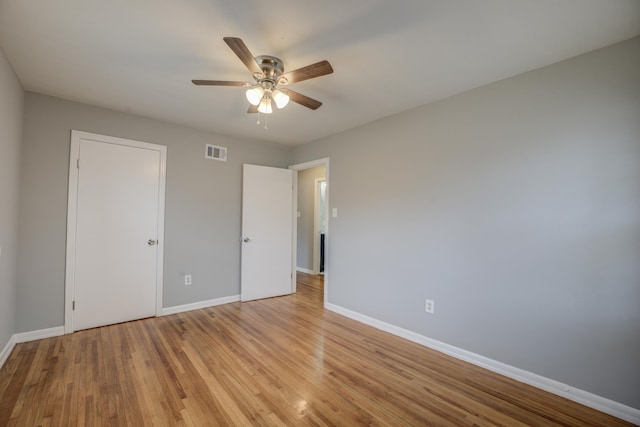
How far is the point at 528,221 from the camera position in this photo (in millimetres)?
2109

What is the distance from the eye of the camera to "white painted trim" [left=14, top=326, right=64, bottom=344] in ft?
8.45

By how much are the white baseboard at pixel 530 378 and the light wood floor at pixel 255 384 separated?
7cm

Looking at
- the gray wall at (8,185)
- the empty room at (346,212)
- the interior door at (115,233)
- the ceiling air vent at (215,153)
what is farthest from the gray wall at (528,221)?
the gray wall at (8,185)

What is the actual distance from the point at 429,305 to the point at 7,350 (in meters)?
3.79

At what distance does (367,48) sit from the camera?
6.18ft

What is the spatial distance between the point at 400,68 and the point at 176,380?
2943 mm

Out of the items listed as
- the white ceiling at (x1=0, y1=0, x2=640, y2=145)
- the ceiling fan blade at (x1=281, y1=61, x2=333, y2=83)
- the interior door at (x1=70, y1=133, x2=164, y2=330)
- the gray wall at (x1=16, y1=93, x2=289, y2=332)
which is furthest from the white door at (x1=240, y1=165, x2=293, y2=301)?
the ceiling fan blade at (x1=281, y1=61, x2=333, y2=83)

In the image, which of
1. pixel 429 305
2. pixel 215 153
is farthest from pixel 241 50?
pixel 429 305

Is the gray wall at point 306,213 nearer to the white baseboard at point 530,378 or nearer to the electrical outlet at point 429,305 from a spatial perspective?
the white baseboard at point 530,378

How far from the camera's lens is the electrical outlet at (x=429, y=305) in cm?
266

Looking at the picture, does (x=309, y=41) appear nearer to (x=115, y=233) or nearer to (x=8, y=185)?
(x=8, y=185)

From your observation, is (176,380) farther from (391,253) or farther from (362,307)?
(391,253)

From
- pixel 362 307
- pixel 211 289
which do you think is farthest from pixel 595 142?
pixel 211 289

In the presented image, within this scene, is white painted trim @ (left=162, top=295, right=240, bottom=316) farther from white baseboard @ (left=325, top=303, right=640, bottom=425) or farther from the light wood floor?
white baseboard @ (left=325, top=303, right=640, bottom=425)
